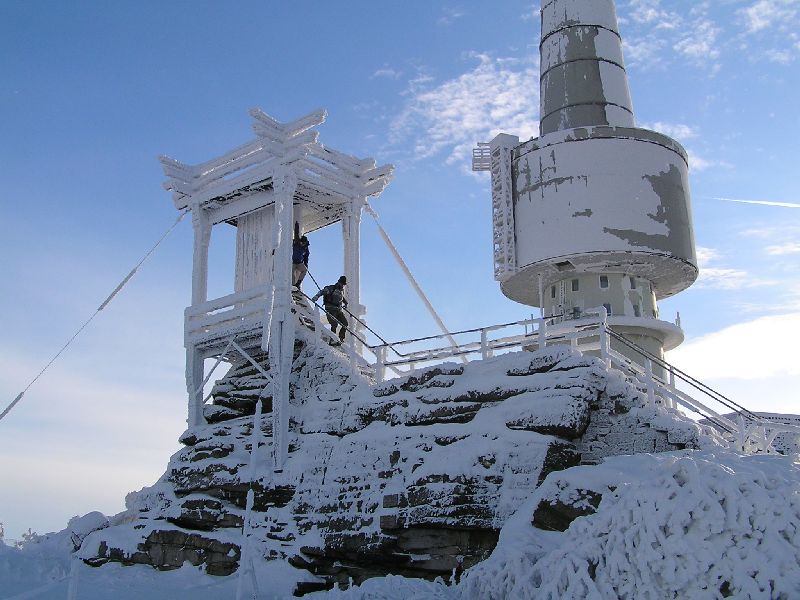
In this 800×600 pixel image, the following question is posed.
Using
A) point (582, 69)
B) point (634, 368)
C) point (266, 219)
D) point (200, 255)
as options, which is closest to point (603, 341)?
point (634, 368)

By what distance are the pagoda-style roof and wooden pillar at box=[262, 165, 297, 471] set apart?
623 mm

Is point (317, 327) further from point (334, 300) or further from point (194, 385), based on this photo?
point (194, 385)

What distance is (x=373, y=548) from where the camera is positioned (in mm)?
14531

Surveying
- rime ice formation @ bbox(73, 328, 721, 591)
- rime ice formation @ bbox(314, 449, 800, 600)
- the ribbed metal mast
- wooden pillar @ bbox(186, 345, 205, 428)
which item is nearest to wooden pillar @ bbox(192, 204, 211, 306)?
wooden pillar @ bbox(186, 345, 205, 428)

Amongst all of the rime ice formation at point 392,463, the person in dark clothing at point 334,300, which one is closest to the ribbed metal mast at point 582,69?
the person in dark clothing at point 334,300

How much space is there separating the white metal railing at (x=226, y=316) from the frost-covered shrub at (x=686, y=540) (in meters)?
11.9

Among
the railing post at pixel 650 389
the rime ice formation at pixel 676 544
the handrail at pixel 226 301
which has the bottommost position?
the rime ice formation at pixel 676 544

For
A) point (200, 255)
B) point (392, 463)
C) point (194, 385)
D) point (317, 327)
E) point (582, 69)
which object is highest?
point (582, 69)

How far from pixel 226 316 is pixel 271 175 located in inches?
145

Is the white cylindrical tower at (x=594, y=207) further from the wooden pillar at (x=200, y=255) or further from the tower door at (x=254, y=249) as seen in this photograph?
the wooden pillar at (x=200, y=255)

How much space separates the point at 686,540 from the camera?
27.3ft

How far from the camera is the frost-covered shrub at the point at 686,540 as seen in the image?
26.1 ft

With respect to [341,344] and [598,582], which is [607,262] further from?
[598,582]

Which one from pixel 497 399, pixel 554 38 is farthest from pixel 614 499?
pixel 554 38
